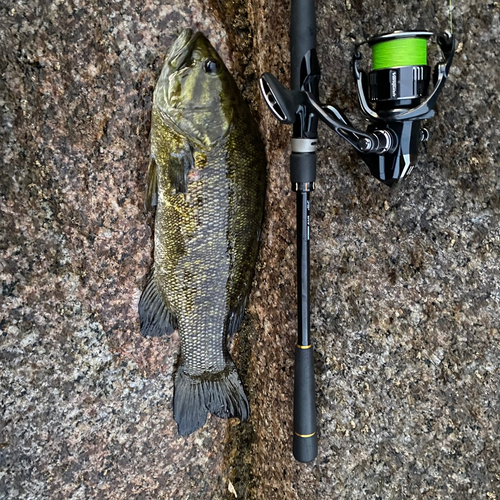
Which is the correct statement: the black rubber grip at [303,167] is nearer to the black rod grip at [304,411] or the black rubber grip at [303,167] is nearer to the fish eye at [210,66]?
the fish eye at [210,66]

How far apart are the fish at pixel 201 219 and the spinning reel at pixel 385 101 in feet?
0.84

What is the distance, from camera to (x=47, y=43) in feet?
4.61

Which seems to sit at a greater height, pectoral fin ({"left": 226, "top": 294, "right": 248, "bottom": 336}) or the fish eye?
the fish eye

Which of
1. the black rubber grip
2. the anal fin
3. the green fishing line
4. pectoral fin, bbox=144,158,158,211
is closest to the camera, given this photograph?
the green fishing line

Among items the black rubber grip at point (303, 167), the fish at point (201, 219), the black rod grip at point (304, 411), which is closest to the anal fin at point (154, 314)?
the fish at point (201, 219)

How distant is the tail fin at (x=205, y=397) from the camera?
1.63 meters

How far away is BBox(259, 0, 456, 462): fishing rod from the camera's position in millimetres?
1163

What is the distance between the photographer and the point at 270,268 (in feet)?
5.59

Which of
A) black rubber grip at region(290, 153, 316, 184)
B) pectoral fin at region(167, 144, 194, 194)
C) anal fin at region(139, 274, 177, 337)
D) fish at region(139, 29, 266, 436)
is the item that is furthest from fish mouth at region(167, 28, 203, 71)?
anal fin at region(139, 274, 177, 337)

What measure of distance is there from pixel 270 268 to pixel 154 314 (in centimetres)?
46

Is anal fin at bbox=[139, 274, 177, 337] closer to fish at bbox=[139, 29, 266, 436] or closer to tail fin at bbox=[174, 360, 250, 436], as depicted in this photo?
fish at bbox=[139, 29, 266, 436]

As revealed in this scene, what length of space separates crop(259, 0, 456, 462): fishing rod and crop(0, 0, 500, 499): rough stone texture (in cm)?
15

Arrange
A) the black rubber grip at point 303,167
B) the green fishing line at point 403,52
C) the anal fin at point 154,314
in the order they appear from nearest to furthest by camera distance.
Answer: the green fishing line at point 403,52, the black rubber grip at point 303,167, the anal fin at point 154,314

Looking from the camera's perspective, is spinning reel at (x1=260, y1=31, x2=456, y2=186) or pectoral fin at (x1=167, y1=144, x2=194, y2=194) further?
pectoral fin at (x1=167, y1=144, x2=194, y2=194)
